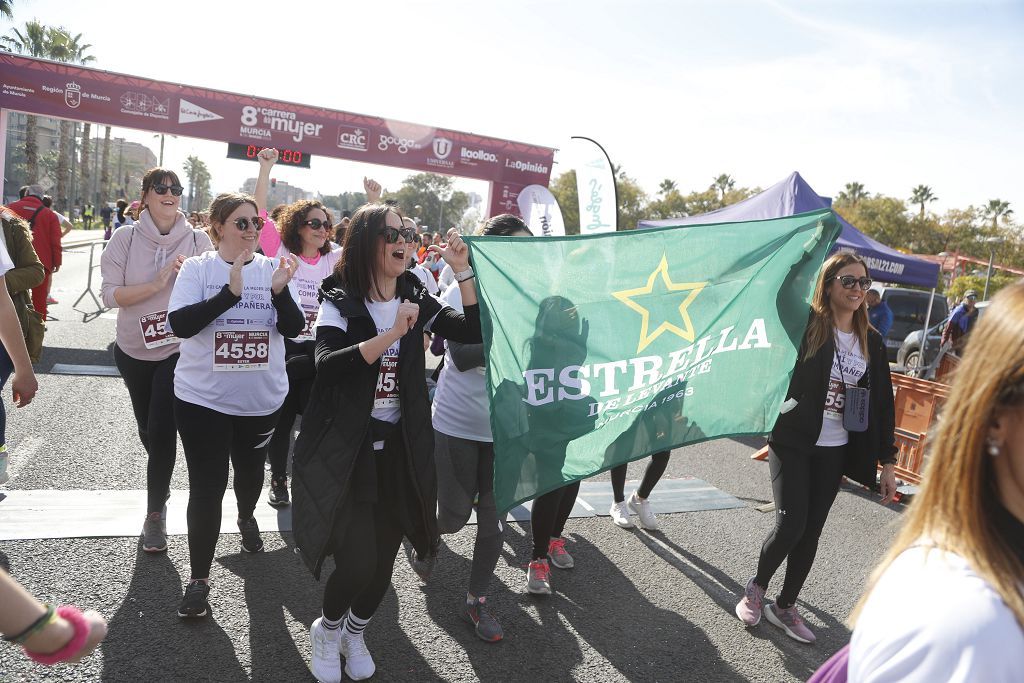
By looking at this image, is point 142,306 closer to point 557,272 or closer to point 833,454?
point 557,272

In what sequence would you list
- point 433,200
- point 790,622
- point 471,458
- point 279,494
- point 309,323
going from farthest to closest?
point 433,200, point 309,323, point 279,494, point 790,622, point 471,458

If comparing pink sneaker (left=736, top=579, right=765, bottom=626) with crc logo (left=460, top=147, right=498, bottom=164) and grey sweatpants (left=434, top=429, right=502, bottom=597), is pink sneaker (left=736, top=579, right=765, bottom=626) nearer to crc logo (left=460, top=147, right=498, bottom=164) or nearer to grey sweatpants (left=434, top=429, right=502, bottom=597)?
grey sweatpants (left=434, top=429, right=502, bottom=597)

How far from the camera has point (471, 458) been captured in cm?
366

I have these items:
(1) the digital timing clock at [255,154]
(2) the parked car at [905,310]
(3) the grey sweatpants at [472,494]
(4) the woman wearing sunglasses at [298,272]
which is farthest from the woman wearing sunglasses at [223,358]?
(2) the parked car at [905,310]

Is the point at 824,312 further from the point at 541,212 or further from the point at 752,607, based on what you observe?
the point at 541,212

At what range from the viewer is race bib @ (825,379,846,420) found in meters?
3.84

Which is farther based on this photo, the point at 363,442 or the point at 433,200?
the point at 433,200

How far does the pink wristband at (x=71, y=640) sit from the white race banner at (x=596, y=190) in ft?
24.1

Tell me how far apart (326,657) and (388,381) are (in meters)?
1.19

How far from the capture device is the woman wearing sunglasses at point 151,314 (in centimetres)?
392

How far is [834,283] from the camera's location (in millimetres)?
3891

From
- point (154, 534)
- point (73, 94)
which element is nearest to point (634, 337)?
point (154, 534)

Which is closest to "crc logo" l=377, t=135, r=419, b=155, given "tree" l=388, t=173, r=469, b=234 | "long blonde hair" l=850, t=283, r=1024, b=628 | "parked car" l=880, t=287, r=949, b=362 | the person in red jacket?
the person in red jacket

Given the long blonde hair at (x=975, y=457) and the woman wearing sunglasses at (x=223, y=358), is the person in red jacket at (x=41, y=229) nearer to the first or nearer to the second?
the woman wearing sunglasses at (x=223, y=358)
